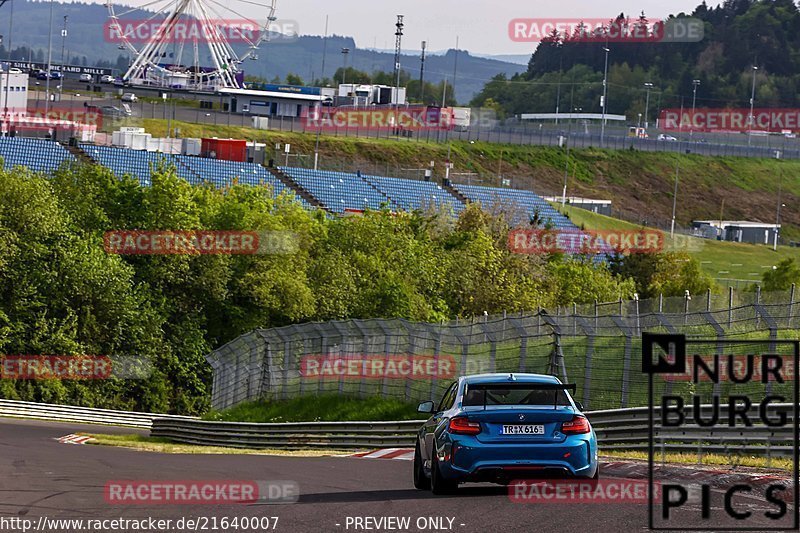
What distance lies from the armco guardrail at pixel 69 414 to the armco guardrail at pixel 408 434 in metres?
10.1

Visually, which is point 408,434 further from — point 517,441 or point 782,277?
point 782,277

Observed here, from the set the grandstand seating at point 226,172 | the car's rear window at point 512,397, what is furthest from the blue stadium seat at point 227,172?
the car's rear window at point 512,397

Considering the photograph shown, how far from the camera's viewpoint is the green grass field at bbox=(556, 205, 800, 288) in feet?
302

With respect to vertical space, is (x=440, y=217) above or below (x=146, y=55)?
below

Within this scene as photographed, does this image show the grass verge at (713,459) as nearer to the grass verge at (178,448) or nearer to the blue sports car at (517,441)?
the blue sports car at (517,441)

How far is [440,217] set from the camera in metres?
74.7

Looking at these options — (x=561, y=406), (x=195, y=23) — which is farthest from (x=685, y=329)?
(x=195, y=23)

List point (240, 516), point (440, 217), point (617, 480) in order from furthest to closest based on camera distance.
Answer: point (440, 217)
point (617, 480)
point (240, 516)

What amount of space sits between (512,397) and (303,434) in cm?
1405

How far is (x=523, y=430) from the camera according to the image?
13.7 metres

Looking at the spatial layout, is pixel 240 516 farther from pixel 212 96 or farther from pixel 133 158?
pixel 212 96

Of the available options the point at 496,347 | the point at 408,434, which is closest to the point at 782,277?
the point at 496,347

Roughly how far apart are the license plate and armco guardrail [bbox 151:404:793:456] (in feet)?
10.3

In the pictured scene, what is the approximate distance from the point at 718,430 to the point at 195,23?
11387 cm
